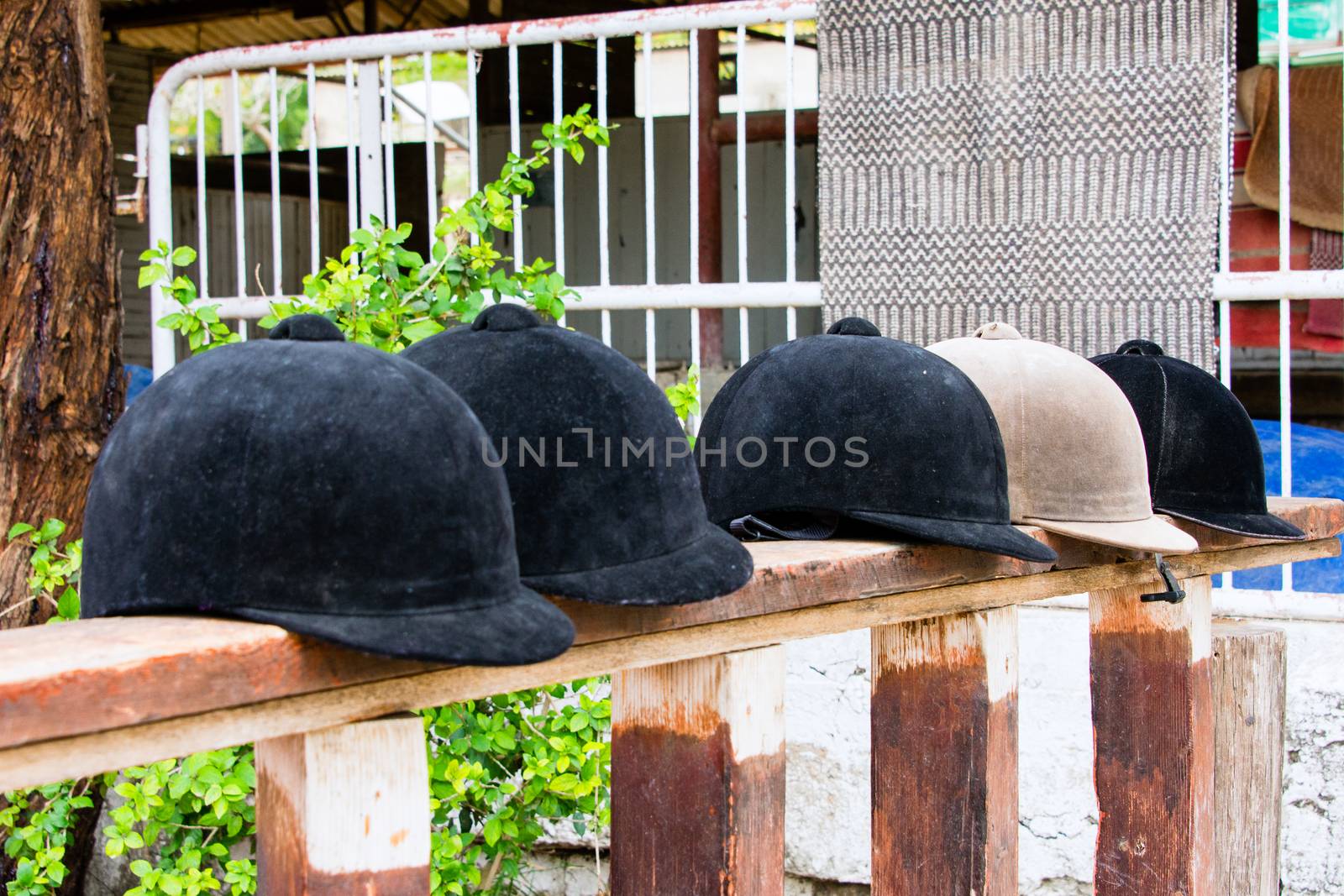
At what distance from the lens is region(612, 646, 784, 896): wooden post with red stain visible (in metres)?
1.49

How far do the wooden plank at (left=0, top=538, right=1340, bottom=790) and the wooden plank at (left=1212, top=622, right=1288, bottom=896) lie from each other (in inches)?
25.6

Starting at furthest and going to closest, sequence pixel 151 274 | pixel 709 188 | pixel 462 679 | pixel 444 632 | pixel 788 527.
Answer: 1. pixel 709 188
2. pixel 151 274
3. pixel 788 527
4. pixel 462 679
5. pixel 444 632

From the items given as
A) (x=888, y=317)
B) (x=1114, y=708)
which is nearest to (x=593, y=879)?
(x=888, y=317)

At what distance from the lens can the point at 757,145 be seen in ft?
25.9

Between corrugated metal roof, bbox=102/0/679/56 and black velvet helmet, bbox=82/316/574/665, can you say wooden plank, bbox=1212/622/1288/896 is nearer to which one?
black velvet helmet, bbox=82/316/574/665

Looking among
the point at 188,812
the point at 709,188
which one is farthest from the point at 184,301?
the point at 709,188

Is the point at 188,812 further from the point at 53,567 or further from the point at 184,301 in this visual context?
the point at 184,301

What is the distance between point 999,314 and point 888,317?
0.90ft

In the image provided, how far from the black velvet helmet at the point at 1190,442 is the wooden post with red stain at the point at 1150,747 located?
151 mm

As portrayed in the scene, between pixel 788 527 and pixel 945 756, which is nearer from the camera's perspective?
pixel 788 527

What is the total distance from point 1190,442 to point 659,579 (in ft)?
3.93

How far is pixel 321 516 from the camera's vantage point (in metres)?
1.08

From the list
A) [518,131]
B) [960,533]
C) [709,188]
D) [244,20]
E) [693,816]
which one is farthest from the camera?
[244,20]

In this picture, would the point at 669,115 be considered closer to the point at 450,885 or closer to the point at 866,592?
the point at 450,885
